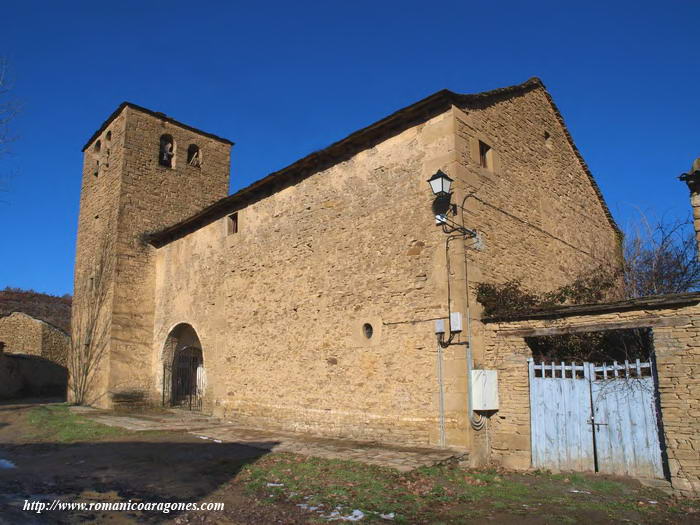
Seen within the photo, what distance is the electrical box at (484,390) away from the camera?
27.7 ft

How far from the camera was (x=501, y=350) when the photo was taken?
28.7 ft

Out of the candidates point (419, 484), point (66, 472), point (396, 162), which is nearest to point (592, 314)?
point (419, 484)

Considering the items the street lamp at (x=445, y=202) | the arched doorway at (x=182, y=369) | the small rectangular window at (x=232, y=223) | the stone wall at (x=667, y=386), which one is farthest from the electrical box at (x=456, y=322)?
the arched doorway at (x=182, y=369)

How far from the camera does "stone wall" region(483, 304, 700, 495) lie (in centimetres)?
680

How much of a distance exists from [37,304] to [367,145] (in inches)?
1390

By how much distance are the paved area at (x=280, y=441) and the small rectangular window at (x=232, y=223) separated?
4979 mm

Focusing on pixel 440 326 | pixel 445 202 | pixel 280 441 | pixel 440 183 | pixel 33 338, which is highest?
pixel 440 183

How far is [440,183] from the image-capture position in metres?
8.95

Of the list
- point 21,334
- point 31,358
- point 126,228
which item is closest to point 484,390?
point 126,228

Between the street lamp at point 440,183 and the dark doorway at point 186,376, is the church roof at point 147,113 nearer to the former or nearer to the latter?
the dark doorway at point 186,376

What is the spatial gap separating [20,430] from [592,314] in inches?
467

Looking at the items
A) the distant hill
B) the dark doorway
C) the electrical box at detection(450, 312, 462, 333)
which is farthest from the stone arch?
the distant hill

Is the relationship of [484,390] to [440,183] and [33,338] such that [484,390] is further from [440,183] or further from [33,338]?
[33,338]

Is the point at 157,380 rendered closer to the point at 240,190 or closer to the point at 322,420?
the point at 240,190
